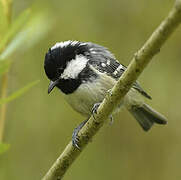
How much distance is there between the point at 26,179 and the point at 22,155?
22 cm

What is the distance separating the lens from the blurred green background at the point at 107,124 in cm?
349

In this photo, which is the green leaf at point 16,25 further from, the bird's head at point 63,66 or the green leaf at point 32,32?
the bird's head at point 63,66

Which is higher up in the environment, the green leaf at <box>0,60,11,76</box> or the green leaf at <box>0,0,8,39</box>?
the green leaf at <box>0,0,8,39</box>

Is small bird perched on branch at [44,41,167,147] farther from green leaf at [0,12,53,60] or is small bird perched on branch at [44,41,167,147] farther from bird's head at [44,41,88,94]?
green leaf at [0,12,53,60]

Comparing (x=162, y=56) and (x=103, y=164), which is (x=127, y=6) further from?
(x=103, y=164)

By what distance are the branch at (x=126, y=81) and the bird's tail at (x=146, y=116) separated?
1.37 metres

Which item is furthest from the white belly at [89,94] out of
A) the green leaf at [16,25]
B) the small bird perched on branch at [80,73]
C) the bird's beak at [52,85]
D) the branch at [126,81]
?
the green leaf at [16,25]

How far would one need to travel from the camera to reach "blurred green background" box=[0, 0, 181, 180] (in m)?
3.49

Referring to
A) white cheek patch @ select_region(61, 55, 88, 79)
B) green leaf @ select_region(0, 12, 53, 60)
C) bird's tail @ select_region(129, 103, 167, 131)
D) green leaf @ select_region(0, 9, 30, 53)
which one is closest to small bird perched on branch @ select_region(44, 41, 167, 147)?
white cheek patch @ select_region(61, 55, 88, 79)

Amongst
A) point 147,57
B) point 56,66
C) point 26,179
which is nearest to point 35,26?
point 56,66

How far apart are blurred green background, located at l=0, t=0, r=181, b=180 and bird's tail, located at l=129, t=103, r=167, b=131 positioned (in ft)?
0.59

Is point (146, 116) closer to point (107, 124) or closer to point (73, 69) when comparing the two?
point (107, 124)

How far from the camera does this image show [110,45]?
3721 mm

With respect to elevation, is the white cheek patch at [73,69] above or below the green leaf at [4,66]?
below
